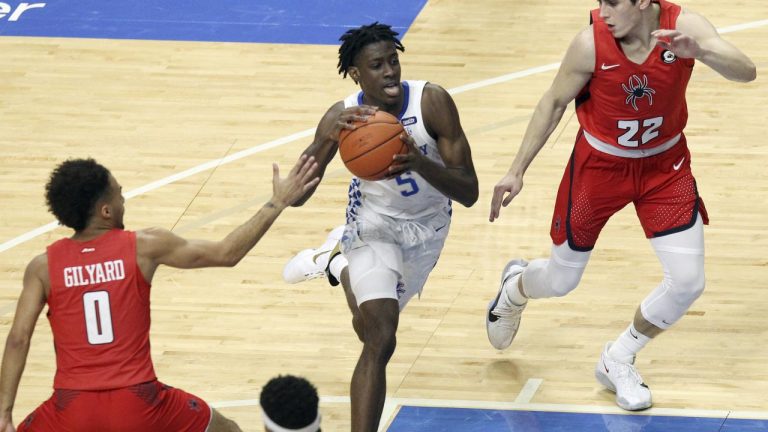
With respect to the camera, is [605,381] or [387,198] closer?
[387,198]

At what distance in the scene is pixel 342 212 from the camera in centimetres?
1048

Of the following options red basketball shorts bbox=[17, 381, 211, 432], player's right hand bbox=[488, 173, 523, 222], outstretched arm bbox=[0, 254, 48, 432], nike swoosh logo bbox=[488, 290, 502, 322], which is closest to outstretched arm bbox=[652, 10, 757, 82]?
player's right hand bbox=[488, 173, 523, 222]

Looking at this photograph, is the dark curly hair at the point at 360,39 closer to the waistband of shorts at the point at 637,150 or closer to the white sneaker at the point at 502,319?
the waistband of shorts at the point at 637,150

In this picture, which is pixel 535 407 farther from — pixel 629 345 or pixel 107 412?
pixel 107 412

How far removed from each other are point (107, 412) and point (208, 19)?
338 inches

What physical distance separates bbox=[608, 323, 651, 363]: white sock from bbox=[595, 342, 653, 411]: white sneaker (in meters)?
0.03

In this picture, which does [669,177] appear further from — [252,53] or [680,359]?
[252,53]

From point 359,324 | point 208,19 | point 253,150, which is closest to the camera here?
point 359,324

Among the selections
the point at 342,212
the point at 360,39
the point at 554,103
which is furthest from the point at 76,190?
the point at 342,212

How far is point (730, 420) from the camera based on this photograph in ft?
25.7

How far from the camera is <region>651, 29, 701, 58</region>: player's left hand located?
6852mm

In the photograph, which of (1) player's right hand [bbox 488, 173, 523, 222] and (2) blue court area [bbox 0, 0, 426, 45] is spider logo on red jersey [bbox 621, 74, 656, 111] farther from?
(2) blue court area [bbox 0, 0, 426, 45]

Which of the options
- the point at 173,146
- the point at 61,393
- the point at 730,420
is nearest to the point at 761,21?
the point at 173,146

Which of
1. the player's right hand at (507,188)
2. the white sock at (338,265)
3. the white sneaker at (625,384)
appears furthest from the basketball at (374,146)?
the white sneaker at (625,384)
